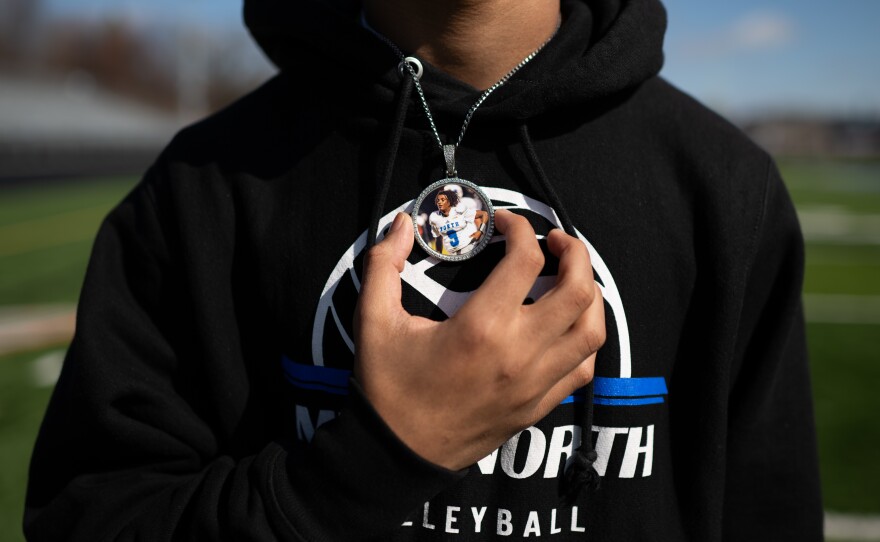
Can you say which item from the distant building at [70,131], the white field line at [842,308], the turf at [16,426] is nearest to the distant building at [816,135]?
the distant building at [70,131]

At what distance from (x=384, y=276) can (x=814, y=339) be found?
20.2 feet

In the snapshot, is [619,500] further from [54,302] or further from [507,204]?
[54,302]

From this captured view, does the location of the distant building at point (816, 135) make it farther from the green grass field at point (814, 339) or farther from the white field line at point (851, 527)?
the white field line at point (851, 527)

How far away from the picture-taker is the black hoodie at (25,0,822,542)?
3.33 ft

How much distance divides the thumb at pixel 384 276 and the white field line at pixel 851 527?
290 cm

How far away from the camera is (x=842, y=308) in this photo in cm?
733

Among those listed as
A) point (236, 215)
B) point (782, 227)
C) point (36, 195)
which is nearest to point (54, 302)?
point (236, 215)

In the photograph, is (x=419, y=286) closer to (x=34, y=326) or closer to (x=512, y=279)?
(x=512, y=279)

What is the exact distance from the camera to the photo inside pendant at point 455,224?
99 cm

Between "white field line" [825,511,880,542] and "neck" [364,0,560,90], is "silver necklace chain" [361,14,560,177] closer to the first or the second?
"neck" [364,0,560,90]

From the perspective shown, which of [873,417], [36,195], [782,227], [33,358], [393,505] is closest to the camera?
[393,505]

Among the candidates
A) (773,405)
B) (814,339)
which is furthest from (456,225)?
(814,339)

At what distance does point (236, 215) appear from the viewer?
1.13 metres

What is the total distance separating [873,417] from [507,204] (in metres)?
4.28
